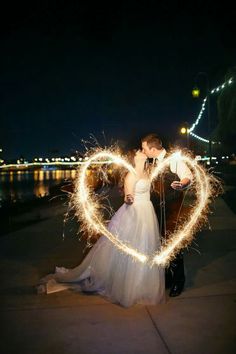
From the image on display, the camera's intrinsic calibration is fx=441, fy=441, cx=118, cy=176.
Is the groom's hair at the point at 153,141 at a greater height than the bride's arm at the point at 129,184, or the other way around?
the groom's hair at the point at 153,141

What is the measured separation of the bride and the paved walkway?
0.16 m

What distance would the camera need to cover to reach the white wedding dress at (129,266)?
18.0 feet

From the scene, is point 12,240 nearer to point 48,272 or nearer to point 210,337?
point 48,272

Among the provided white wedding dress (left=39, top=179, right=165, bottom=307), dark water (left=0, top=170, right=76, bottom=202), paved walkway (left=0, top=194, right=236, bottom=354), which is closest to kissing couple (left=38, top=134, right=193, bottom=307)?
white wedding dress (left=39, top=179, right=165, bottom=307)

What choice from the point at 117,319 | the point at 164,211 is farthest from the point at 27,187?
A: the point at 117,319

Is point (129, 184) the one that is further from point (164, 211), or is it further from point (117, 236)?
point (164, 211)

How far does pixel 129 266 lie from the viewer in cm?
552

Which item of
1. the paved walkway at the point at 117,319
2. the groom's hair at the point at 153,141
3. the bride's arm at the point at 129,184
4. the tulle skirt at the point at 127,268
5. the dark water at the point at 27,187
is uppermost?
the groom's hair at the point at 153,141

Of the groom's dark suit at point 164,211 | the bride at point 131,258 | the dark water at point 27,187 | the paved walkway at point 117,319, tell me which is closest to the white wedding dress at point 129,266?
the bride at point 131,258

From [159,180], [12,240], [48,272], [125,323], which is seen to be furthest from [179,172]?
[12,240]

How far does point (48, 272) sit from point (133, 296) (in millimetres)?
2377

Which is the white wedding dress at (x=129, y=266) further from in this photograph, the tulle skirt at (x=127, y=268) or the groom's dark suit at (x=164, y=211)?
the groom's dark suit at (x=164, y=211)

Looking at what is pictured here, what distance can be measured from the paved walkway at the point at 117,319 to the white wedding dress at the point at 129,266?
0.15 m

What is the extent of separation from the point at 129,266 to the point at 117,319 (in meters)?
0.73
